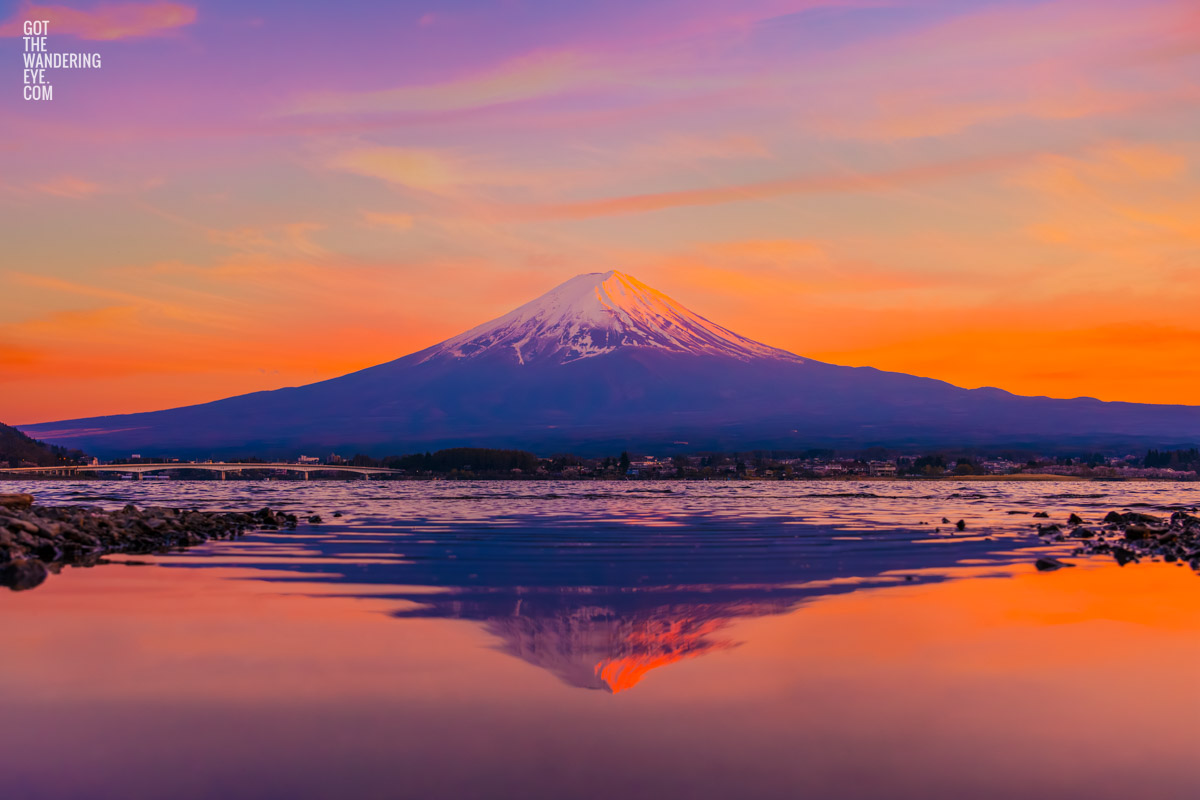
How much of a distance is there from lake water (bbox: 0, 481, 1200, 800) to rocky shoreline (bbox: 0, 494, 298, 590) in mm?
1596

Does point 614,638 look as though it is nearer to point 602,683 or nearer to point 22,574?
point 602,683

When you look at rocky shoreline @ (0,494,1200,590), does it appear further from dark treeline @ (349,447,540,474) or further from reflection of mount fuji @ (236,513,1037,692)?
dark treeline @ (349,447,540,474)

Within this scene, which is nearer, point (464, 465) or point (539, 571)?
point (539, 571)

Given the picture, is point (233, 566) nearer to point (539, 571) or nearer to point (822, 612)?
point (539, 571)

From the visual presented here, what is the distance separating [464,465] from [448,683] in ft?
591

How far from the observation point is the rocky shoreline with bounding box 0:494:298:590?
2161cm

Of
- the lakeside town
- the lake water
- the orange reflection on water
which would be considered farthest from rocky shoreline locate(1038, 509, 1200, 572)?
the lakeside town

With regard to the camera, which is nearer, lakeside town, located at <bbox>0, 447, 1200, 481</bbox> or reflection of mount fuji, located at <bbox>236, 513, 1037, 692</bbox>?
reflection of mount fuji, located at <bbox>236, 513, 1037, 692</bbox>

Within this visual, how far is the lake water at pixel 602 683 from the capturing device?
332 inches

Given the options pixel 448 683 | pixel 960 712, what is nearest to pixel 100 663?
pixel 448 683

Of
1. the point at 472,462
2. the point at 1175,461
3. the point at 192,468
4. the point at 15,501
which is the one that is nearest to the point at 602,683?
the point at 15,501

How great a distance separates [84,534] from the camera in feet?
90.7

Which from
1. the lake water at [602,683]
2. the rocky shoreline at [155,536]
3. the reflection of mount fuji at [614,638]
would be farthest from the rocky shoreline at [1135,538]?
the reflection of mount fuji at [614,638]

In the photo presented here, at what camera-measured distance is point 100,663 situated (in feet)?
40.8
